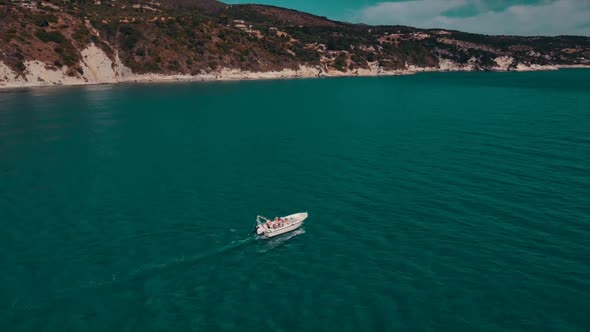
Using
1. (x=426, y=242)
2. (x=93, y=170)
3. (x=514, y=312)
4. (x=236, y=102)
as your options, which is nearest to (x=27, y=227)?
(x=93, y=170)

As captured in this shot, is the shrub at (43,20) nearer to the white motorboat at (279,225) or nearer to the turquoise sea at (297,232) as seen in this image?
the turquoise sea at (297,232)

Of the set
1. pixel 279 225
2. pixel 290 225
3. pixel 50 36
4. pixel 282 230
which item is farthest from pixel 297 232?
pixel 50 36

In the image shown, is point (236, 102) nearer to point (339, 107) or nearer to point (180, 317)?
point (339, 107)

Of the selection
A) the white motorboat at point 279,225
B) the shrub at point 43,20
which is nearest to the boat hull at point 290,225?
the white motorboat at point 279,225

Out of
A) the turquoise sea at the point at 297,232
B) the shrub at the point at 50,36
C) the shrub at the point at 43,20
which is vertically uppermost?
the shrub at the point at 43,20

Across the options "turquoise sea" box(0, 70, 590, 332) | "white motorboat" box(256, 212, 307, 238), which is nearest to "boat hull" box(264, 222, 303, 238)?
"white motorboat" box(256, 212, 307, 238)

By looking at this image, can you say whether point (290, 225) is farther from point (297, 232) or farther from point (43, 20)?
point (43, 20)

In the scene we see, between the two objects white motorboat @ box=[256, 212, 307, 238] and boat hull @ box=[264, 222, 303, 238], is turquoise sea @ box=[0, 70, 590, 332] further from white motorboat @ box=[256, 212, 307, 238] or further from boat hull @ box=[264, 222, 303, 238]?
white motorboat @ box=[256, 212, 307, 238]
